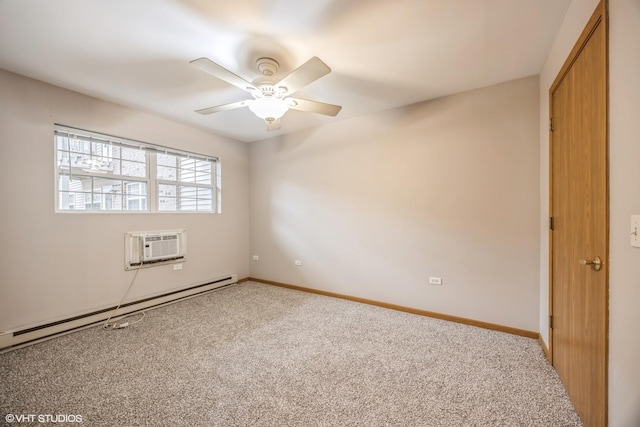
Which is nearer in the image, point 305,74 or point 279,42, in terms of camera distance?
point 305,74

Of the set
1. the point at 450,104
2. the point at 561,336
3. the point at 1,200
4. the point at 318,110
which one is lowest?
the point at 561,336

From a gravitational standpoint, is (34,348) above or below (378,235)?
below

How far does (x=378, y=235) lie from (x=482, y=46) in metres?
2.10

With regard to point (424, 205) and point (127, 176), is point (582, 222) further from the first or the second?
point (127, 176)

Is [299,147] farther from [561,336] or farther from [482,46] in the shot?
[561,336]

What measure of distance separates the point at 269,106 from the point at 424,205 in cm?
201

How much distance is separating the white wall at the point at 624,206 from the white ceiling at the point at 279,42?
83 cm

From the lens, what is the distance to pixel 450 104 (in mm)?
2744

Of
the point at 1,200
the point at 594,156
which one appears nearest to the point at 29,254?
the point at 1,200

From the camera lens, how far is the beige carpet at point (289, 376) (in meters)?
1.49

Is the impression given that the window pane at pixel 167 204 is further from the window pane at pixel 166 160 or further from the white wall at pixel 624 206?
the white wall at pixel 624 206

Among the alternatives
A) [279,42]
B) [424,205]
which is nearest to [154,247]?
[279,42]

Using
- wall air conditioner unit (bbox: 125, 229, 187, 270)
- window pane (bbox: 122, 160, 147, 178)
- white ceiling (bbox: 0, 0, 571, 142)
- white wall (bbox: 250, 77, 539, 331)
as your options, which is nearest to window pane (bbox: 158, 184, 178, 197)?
window pane (bbox: 122, 160, 147, 178)

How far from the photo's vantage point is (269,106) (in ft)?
6.55
